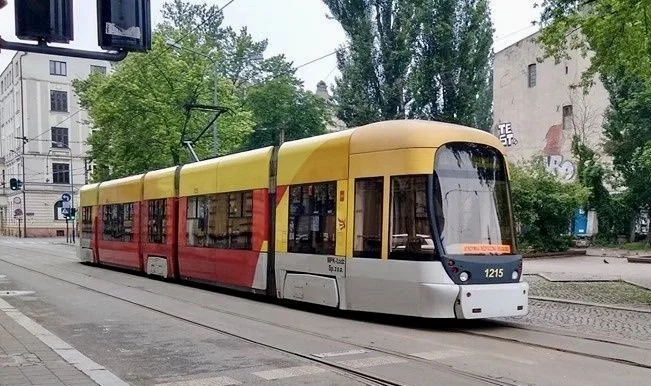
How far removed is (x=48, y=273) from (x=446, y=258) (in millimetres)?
A: 16575

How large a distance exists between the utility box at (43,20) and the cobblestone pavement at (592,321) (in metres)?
8.21

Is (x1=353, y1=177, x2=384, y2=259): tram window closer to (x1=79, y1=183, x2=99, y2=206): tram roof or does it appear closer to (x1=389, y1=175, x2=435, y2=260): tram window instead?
(x1=389, y1=175, x2=435, y2=260): tram window

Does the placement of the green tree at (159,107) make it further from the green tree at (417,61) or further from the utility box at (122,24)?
the utility box at (122,24)

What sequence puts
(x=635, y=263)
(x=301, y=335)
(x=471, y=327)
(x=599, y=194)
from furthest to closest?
(x=599, y=194) → (x=635, y=263) → (x=471, y=327) → (x=301, y=335)

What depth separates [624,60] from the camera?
15.8 metres

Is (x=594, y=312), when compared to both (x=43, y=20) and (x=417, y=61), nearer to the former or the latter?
(x=43, y=20)

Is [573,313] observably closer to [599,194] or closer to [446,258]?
[446,258]

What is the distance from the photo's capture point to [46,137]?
253 ft

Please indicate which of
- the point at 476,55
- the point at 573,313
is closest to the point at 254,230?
the point at 573,313

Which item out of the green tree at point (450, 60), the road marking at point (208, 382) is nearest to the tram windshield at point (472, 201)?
the road marking at point (208, 382)

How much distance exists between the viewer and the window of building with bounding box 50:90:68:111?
77.8m

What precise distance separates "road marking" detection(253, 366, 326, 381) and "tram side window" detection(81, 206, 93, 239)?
21089 millimetres

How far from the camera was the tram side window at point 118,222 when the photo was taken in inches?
896

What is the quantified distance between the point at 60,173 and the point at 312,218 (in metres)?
71.5
